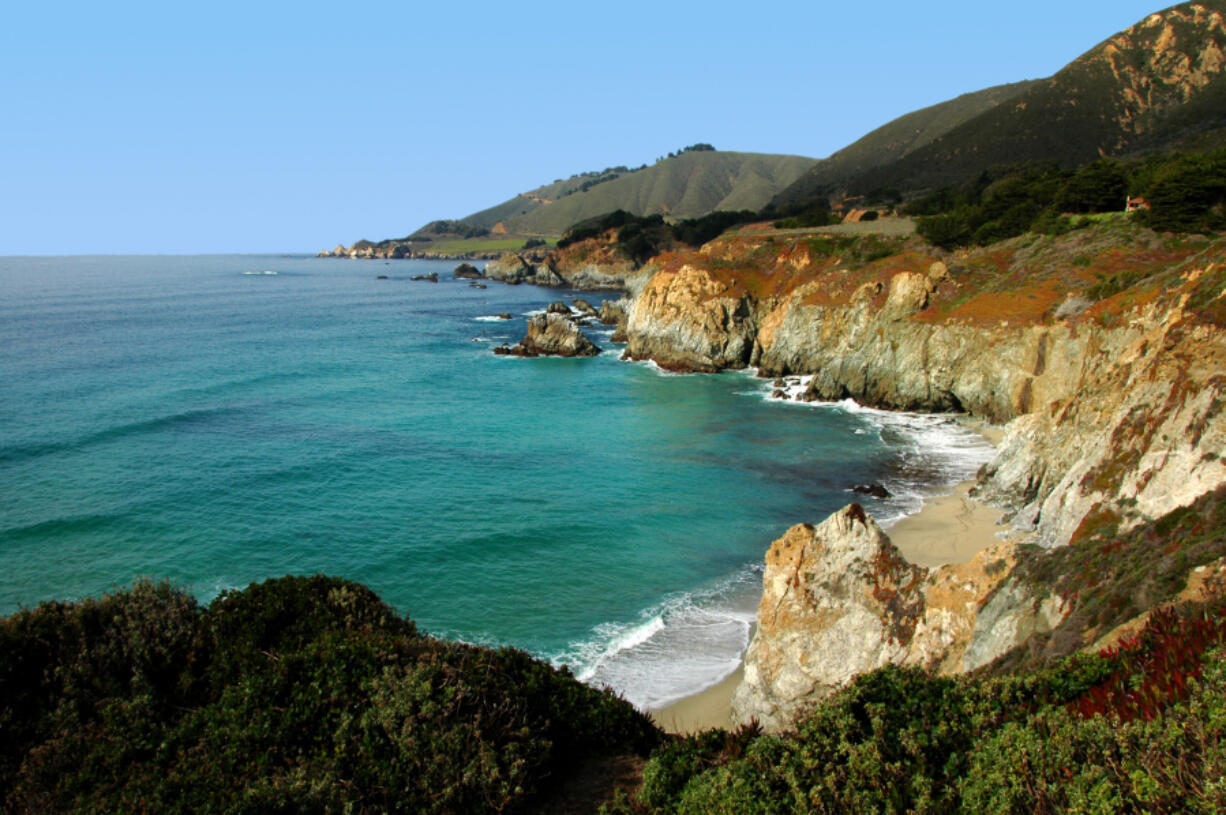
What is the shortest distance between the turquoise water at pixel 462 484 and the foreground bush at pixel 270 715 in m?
3.98

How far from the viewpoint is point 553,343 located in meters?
69.0

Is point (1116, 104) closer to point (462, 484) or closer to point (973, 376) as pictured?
point (973, 376)

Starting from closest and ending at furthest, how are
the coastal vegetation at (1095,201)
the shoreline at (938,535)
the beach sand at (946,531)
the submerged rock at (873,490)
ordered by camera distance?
the shoreline at (938,535) → the beach sand at (946,531) → the submerged rock at (873,490) → the coastal vegetation at (1095,201)

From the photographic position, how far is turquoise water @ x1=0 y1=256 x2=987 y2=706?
22.1 meters

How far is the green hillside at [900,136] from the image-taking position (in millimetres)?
174250

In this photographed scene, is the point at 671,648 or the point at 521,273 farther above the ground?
the point at 521,273

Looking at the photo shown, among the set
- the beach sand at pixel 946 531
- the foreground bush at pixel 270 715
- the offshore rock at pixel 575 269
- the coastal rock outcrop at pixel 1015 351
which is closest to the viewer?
the foreground bush at pixel 270 715

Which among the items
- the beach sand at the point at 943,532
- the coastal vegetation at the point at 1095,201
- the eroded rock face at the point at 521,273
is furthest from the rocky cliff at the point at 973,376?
the eroded rock face at the point at 521,273

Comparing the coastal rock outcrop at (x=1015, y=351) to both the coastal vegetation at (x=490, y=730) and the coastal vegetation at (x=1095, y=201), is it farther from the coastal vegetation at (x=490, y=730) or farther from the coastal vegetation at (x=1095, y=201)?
the coastal vegetation at (x=490, y=730)

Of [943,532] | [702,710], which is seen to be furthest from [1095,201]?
[702,710]

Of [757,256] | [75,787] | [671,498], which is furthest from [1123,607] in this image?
[757,256]

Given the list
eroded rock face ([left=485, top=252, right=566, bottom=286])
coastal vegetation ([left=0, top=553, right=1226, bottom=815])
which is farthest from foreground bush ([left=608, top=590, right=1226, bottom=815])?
eroded rock face ([left=485, top=252, right=566, bottom=286])

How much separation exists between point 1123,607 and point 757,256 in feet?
203

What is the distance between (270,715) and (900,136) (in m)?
206
